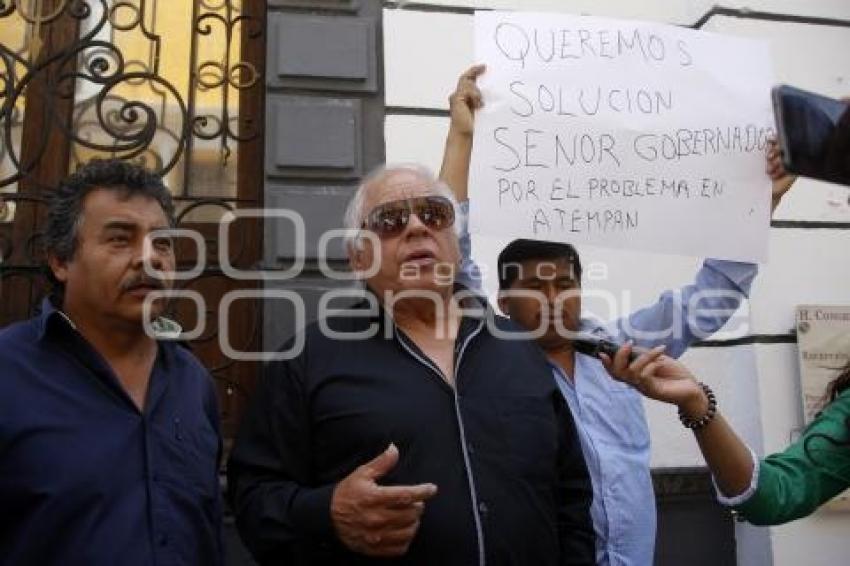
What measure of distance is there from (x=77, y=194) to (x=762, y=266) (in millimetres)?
2805

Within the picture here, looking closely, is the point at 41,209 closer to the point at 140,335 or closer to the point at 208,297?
the point at 208,297

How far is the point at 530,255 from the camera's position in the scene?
2.33 metres

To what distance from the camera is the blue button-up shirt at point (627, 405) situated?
2100 millimetres

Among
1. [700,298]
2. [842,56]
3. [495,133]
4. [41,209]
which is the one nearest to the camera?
[495,133]

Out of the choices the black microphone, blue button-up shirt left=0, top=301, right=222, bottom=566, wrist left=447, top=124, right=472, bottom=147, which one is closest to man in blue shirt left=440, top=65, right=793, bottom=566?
wrist left=447, top=124, right=472, bottom=147

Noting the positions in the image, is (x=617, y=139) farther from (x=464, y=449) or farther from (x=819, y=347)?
(x=819, y=347)

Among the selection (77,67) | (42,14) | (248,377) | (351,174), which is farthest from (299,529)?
(42,14)

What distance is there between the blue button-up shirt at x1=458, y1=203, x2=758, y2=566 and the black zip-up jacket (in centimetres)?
27

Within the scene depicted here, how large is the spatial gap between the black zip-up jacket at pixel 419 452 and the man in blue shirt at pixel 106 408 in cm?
14

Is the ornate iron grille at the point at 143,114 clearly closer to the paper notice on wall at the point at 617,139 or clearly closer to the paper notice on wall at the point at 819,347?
the paper notice on wall at the point at 617,139

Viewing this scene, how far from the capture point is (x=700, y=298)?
229cm

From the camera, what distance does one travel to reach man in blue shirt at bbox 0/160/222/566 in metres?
1.52

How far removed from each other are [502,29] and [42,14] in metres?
2.33

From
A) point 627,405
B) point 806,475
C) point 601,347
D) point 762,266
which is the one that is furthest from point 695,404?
point 762,266
